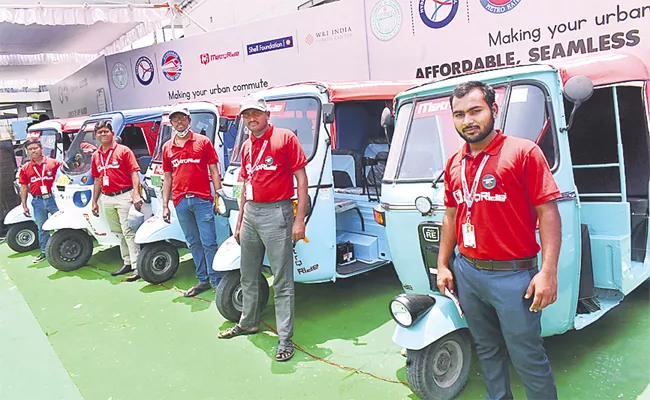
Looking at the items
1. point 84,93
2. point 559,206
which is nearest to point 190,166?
point 559,206

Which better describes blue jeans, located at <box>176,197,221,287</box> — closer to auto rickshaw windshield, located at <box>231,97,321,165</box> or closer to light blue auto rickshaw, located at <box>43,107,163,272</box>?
auto rickshaw windshield, located at <box>231,97,321,165</box>

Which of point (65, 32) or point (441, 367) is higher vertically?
point (65, 32)

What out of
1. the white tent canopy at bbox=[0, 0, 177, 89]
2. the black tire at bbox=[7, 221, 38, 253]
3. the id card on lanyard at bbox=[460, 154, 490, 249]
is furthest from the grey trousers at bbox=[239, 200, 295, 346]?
the white tent canopy at bbox=[0, 0, 177, 89]

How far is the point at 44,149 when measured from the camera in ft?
25.3

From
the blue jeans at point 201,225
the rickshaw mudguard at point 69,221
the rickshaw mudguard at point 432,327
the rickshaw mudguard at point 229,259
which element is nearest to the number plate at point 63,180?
the rickshaw mudguard at point 69,221

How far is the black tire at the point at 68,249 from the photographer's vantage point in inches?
259

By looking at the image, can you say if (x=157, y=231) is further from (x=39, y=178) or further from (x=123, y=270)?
(x=39, y=178)

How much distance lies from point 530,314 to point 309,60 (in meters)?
6.40

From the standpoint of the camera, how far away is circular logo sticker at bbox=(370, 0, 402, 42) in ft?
21.8

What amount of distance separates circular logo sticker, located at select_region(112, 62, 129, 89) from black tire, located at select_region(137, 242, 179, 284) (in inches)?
279

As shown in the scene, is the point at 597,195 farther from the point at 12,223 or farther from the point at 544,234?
the point at 12,223

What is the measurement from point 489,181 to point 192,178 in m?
3.40

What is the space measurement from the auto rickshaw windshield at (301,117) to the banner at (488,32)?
2.48 metres

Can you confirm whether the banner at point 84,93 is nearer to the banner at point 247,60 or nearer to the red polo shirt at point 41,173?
the banner at point 247,60
